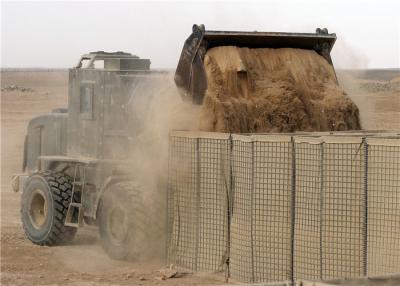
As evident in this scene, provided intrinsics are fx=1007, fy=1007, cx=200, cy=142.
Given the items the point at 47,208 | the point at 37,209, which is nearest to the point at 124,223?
the point at 47,208

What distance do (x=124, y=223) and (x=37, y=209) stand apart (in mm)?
2871

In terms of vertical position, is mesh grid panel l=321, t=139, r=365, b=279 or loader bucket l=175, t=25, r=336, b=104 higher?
loader bucket l=175, t=25, r=336, b=104

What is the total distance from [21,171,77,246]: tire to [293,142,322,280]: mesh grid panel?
17.8ft

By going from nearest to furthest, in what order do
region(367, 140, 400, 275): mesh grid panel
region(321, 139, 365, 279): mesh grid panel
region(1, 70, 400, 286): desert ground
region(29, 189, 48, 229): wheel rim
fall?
region(367, 140, 400, 275): mesh grid panel → region(321, 139, 365, 279): mesh grid panel → region(1, 70, 400, 286): desert ground → region(29, 189, 48, 229): wheel rim

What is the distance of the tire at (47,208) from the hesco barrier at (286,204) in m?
3.10

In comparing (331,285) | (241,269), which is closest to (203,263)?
(241,269)

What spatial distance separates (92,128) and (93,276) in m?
3.11

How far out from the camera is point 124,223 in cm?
1551

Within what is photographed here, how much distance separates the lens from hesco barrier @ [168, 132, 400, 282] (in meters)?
12.2

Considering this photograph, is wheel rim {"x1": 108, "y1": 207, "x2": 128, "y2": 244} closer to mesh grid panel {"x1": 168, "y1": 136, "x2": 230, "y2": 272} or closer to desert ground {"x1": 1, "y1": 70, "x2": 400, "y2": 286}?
desert ground {"x1": 1, "y1": 70, "x2": 400, "y2": 286}

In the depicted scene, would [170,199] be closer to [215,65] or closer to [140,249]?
[140,249]

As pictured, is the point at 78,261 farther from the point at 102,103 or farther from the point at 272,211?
the point at 272,211

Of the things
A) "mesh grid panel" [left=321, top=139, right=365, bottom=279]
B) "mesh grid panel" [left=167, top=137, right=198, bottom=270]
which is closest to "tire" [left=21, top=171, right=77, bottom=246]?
"mesh grid panel" [left=167, top=137, right=198, bottom=270]

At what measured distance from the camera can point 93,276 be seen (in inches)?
575
